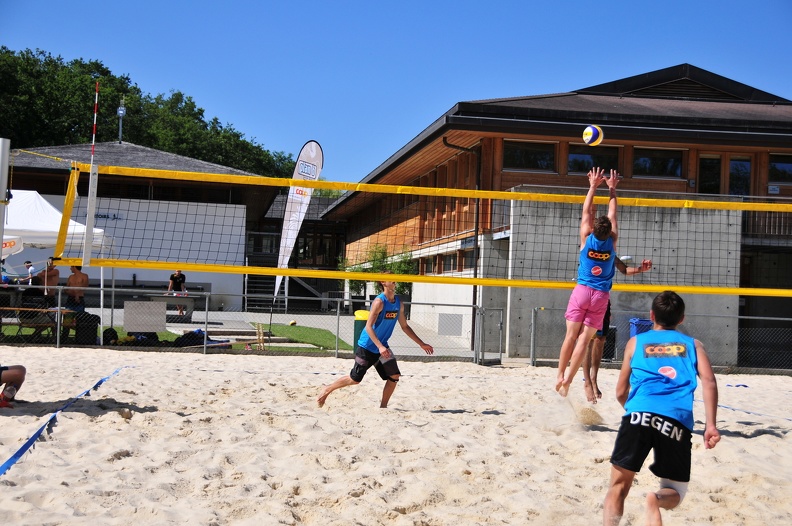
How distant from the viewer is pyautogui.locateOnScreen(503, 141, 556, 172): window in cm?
1712

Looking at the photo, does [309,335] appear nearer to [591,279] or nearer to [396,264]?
[396,264]

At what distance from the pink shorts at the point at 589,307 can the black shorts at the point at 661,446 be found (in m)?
2.84

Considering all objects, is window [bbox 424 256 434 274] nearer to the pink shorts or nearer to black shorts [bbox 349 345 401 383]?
black shorts [bbox 349 345 401 383]

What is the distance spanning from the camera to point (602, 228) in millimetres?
6133

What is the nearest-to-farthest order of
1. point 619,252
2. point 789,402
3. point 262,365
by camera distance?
point 789,402
point 262,365
point 619,252

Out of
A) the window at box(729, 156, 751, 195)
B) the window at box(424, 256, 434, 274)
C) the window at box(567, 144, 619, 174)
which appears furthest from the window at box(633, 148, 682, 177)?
the window at box(424, 256, 434, 274)

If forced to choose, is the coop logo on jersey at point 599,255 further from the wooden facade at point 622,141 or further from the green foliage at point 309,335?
the wooden facade at point 622,141

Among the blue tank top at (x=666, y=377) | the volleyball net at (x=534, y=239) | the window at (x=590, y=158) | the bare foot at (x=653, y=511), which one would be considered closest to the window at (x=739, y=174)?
the volleyball net at (x=534, y=239)

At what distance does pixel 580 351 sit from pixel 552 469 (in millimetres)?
1402

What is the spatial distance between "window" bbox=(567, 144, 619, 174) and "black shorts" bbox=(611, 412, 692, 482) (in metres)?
14.9

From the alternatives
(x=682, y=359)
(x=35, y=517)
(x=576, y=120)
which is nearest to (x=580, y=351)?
(x=682, y=359)

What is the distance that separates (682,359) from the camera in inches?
137

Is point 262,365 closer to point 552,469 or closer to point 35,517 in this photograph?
point 552,469

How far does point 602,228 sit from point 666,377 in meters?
2.82
